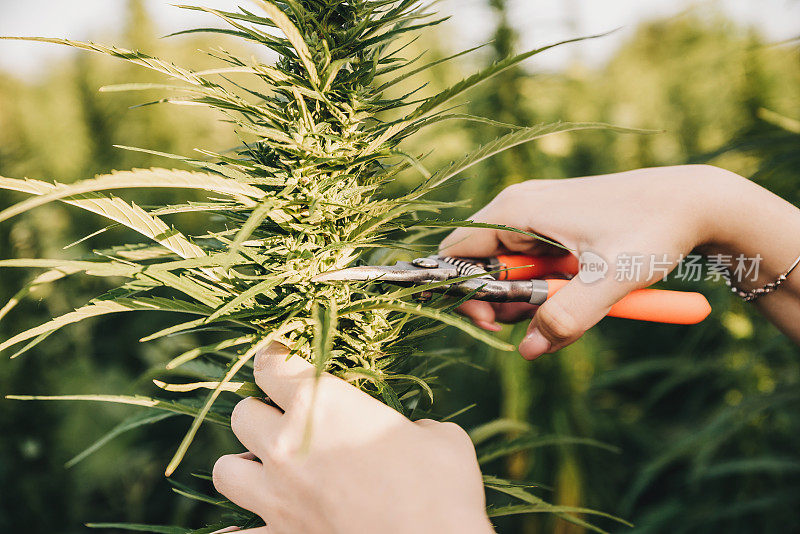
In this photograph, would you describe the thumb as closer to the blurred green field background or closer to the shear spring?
the shear spring

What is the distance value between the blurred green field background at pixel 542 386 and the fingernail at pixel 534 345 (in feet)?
0.72

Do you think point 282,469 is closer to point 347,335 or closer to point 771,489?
point 347,335

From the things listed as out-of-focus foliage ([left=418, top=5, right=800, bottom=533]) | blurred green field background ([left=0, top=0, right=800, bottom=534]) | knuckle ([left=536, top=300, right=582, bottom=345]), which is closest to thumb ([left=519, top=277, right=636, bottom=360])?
knuckle ([left=536, top=300, right=582, bottom=345])

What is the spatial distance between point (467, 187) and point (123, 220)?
136 cm

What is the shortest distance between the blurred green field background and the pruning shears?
25cm

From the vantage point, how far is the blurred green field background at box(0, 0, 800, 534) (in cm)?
120

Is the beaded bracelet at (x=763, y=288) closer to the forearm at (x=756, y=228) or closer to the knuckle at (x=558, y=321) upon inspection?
the forearm at (x=756, y=228)

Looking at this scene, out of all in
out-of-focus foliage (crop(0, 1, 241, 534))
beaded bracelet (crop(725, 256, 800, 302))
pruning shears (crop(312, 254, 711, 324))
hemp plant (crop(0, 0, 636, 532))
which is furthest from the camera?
out-of-focus foliage (crop(0, 1, 241, 534))

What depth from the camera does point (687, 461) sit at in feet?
6.45

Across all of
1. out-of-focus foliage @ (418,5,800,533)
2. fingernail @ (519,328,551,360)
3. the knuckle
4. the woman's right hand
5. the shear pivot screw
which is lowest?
out-of-focus foliage @ (418,5,800,533)

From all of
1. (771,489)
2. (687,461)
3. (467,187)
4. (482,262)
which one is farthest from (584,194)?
(687,461)

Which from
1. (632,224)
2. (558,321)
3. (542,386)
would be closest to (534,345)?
(558,321)

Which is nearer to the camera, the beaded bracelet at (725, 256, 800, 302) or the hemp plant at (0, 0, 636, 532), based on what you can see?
the hemp plant at (0, 0, 636, 532)

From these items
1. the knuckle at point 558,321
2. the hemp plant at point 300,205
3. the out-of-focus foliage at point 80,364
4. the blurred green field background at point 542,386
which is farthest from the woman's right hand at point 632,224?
the out-of-focus foliage at point 80,364
